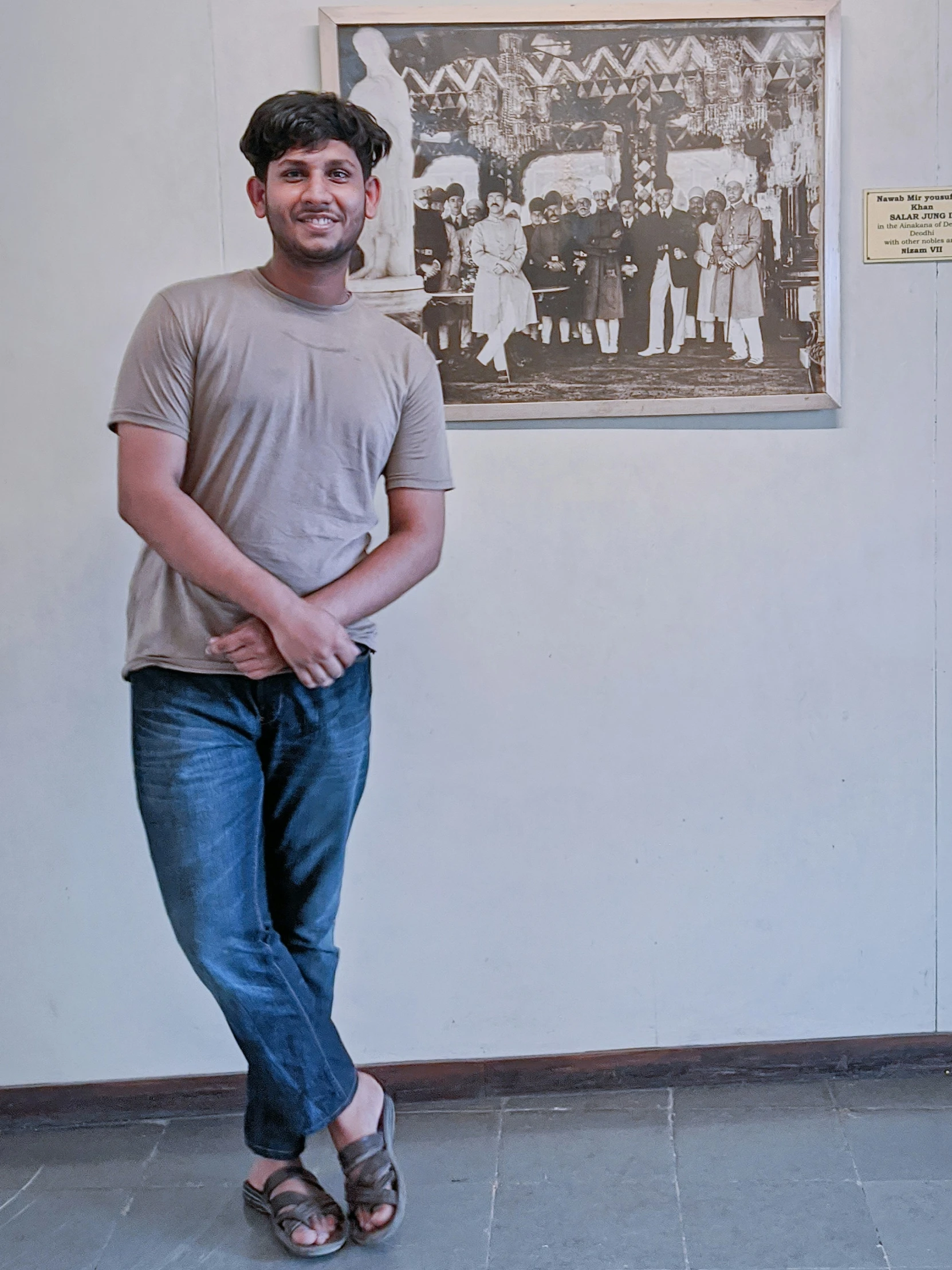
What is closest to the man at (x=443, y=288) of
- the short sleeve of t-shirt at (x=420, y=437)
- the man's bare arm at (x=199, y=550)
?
the short sleeve of t-shirt at (x=420, y=437)

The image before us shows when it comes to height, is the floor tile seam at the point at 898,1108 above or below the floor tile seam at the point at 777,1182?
below

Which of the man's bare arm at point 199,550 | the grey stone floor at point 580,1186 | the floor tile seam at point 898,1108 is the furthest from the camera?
the floor tile seam at point 898,1108

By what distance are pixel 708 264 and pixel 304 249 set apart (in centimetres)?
76

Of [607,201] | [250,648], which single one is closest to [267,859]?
[250,648]

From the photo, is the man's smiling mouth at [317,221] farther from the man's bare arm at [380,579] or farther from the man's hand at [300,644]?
the man's hand at [300,644]

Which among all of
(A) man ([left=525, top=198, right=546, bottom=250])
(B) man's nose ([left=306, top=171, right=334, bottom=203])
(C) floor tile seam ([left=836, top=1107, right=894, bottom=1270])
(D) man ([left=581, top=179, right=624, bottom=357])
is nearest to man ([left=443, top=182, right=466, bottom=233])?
(A) man ([left=525, top=198, right=546, bottom=250])

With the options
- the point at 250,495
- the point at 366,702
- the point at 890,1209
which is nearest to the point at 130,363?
the point at 250,495

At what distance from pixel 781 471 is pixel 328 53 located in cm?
102

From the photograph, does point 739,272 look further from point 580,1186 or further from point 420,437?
point 580,1186

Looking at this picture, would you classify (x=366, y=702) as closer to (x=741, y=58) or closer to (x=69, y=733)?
(x=69, y=733)

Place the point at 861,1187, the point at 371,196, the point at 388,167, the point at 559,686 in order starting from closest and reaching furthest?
1. the point at 371,196
2. the point at 861,1187
3. the point at 388,167
4. the point at 559,686

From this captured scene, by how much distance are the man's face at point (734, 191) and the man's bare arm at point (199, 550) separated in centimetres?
103

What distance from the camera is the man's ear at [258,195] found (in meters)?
1.67

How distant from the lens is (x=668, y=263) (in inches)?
80.4
